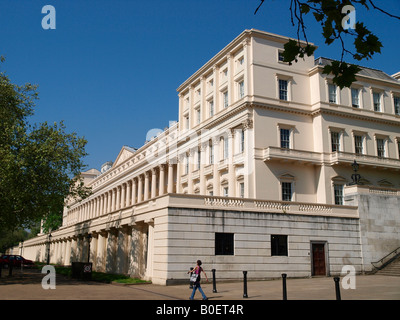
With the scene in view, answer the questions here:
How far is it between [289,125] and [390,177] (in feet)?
43.4

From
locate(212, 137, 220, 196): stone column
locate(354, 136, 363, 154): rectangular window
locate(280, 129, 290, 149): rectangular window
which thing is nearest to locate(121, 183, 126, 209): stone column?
locate(212, 137, 220, 196): stone column

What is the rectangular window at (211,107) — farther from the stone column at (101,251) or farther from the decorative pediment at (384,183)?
the decorative pediment at (384,183)

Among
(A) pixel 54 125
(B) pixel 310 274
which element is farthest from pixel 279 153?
(A) pixel 54 125

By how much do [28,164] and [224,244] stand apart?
1472cm

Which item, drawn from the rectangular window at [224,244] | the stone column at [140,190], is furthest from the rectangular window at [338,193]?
the stone column at [140,190]

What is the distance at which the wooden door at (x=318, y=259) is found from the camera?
31219 millimetres

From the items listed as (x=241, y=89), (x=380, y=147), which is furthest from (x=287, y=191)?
(x=380, y=147)

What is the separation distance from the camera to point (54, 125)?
32188 millimetres

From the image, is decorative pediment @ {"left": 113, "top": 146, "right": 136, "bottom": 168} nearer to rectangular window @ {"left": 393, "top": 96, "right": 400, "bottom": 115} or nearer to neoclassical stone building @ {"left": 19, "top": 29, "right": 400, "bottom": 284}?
neoclassical stone building @ {"left": 19, "top": 29, "right": 400, "bottom": 284}

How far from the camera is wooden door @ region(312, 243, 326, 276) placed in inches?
1229

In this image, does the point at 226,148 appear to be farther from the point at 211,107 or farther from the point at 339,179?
the point at 339,179

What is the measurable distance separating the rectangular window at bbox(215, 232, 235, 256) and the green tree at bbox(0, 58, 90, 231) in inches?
497

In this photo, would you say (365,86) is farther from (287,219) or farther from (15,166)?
(15,166)

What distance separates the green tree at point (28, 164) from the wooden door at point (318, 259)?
19.4m
